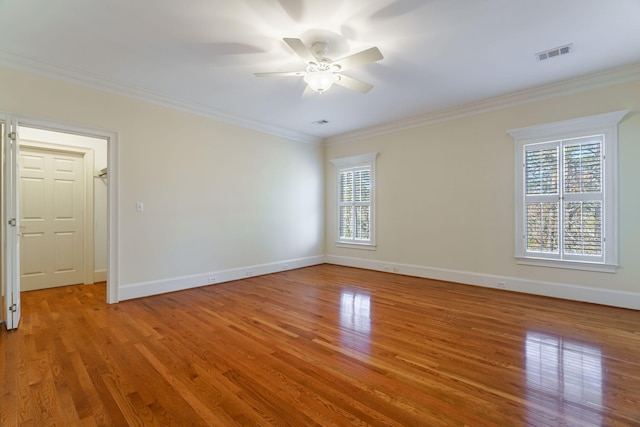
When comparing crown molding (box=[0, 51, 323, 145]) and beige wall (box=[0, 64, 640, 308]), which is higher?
crown molding (box=[0, 51, 323, 145])

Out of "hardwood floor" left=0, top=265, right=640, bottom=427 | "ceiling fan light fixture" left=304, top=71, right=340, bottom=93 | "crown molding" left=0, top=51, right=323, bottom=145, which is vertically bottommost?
"hardwood floor" left=0, top=265, right=640, bottom=427

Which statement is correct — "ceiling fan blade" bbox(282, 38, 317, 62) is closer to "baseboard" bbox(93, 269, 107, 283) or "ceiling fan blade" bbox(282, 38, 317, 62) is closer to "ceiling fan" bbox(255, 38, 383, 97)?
"ceiling fan" bbox(255, 38, 383, 97)

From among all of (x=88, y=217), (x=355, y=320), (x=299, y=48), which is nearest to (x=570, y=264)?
(x=355, y=320)

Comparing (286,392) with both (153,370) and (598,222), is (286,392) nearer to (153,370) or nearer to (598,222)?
(153,370)

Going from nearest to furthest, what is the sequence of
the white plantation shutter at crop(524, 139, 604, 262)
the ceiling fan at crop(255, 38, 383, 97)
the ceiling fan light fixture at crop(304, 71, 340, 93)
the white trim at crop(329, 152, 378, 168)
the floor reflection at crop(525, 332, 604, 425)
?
1. the floor reflection at crop(525, 332, 604, 425)
2. the ceiling fan at crop(255, 38, 383, 97)
3. the ceiling fan light fixture at crop(304, 71, 340, 93)
4. the white plantation shutter at crop(524, 139, 604, 262)
5. the white trim at crop(329, 152, 378, 168)

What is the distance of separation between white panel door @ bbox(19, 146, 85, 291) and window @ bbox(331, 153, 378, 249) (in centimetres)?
477

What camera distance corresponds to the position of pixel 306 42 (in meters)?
2.91

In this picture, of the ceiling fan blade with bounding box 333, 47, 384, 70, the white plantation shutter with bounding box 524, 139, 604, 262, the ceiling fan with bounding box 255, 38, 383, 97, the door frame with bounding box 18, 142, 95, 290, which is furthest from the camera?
the door frame with bounding box 18, 142, 95, 290

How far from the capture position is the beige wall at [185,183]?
3.60 metres

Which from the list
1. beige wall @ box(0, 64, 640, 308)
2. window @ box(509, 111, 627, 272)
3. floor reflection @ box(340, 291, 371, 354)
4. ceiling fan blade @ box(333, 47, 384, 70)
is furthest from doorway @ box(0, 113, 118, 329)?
window @ box(509, 111, 627, 272)

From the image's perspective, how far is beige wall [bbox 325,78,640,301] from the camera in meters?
3.54

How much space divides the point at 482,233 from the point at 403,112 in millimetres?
2370

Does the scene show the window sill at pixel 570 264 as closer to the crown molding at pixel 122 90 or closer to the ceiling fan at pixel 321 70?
the ceiling fan at pixel 321 70

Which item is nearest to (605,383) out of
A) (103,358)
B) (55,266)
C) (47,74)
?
(103,358)
